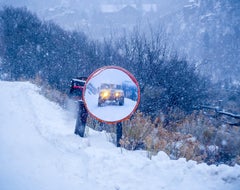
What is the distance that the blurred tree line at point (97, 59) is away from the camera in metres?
10.5

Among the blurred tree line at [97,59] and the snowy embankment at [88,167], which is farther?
the blurred tree line at [97,59]

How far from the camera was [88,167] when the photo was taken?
3768 mm

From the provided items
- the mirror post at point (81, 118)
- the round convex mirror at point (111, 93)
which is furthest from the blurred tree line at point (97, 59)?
the round convex mirror at point (111, 93)

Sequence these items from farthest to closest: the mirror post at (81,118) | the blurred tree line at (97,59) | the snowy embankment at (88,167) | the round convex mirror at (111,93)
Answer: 1. the blurred tree line at (97,59)
2. the mirror post at (81,118)
3. the round convex mirror at (111,93)
4. the snowy embankment at (88,167)

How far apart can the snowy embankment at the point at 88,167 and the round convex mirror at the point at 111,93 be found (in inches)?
24.2

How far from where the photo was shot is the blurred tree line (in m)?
10.5

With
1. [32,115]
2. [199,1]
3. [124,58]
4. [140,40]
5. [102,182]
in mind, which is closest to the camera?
[102,182]

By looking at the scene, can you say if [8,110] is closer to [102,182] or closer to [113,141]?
[113,141]

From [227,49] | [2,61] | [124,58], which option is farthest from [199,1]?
[124,58]

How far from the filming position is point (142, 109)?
30.4 ft

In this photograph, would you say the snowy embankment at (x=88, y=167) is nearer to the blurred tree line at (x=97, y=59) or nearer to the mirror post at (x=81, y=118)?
the mirror post at (x=81, y=118)

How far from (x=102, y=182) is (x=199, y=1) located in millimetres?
99672

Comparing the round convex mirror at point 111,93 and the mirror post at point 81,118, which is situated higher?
the round convex mirror at point 111,93

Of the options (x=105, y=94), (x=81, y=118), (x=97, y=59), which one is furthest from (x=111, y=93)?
(x=97, y=59)
